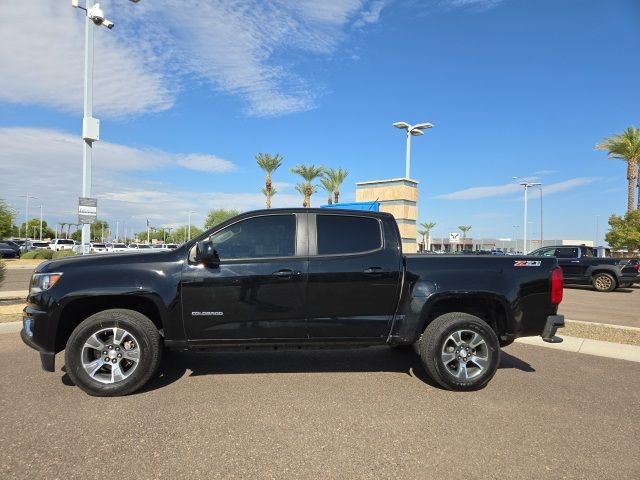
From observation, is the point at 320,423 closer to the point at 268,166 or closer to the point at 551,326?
the point at 551,326

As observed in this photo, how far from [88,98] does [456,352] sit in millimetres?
12078

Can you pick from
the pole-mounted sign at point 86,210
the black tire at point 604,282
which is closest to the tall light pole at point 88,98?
the pole-mounted sign at point 86,210

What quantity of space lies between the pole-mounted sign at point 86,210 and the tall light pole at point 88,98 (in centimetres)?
24

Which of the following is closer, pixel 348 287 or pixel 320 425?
pixel 320 425

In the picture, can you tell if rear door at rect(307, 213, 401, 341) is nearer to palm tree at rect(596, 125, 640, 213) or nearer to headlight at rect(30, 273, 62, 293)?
headlight at rect(30, 273, 62, 293)

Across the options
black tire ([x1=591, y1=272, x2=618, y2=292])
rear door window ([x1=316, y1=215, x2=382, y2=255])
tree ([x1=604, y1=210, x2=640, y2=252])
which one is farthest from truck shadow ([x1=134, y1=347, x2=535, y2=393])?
tree ([x1=604, y1=210, x2=640, y2=252])

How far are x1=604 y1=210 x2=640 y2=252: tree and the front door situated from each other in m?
29.8

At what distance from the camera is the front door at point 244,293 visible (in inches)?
182

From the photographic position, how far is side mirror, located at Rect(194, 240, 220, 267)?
445 centimetres

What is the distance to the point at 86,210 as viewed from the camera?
1243cm

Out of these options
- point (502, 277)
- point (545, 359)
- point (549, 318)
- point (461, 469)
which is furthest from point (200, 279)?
point (545, 359)

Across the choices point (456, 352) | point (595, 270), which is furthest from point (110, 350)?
point (595, 270)

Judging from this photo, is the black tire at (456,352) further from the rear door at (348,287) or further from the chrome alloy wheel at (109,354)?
the chrome alloy wheel at (109,354)

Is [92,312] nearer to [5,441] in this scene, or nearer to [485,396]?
[5,441]
